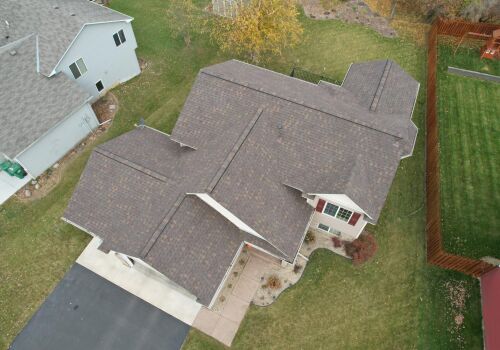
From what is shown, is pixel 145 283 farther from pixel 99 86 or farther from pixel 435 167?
pixel 435 167

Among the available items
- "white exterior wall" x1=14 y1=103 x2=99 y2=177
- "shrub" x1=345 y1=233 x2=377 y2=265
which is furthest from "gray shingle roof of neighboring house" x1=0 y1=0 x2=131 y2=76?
"shrub" x1=345 y1=233 x2=377 y2=265

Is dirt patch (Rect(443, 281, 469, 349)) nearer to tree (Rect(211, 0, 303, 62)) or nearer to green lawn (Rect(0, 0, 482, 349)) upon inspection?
green lawn (Rect(0, 0, 482, 349))

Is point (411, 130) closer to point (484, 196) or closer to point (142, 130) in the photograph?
point (484, 196)

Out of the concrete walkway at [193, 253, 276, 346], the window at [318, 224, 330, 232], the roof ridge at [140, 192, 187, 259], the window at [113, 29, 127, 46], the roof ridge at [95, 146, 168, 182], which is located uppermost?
the window at [113, 29, 127, 46]

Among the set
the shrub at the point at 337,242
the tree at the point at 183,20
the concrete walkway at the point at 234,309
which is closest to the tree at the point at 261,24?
the tree at the point at 183,20

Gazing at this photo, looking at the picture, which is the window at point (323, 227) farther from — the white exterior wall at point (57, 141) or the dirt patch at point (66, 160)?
the white exterior wall at point (57, 141)
